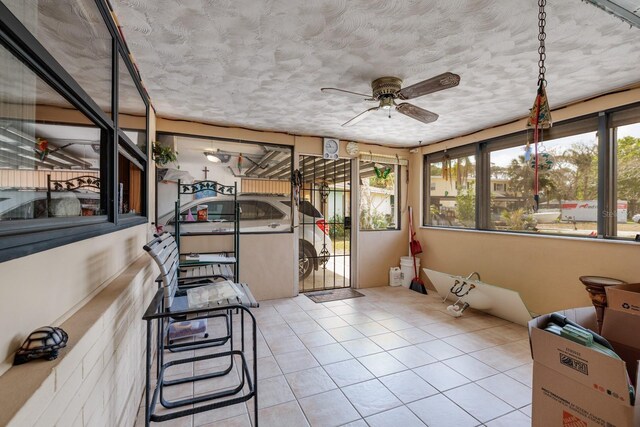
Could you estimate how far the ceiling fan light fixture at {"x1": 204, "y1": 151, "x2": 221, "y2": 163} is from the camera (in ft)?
12.9

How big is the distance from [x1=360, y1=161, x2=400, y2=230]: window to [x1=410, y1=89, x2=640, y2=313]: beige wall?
36.1 inches

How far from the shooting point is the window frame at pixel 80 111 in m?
0.79

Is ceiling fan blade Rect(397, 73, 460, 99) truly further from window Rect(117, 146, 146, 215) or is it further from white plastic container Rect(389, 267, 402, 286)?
white plastic container Rect(389, 267, 402, 286)

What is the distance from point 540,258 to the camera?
332cm

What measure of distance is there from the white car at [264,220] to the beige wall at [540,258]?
200cm

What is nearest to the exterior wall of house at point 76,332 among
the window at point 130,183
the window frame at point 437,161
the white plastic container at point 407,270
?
the window at point 130,183

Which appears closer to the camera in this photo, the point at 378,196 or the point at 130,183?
the point at 130,183

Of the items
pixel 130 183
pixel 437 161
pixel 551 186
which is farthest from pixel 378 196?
pixel 130 183

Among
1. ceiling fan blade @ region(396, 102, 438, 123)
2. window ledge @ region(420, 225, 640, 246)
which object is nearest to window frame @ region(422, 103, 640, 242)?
window ledge @ region(420, 225, 640, 246)

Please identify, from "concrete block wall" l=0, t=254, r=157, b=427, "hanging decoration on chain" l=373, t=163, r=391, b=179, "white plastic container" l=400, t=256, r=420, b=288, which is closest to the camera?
"concrete block wall" l=0, t=254, r=157, b=427

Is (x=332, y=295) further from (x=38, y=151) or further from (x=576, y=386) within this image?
(x=38, y=151)

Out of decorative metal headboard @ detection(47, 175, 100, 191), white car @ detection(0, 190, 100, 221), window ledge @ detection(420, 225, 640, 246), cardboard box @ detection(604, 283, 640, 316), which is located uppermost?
decorative metal headboard @ detection(47, 175, 100, 191)

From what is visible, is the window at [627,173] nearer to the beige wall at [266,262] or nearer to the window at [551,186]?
the window at [551,186]

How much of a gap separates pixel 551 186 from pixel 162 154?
4625 mm
